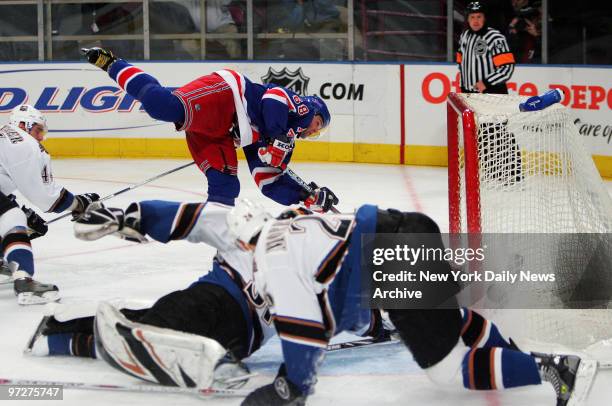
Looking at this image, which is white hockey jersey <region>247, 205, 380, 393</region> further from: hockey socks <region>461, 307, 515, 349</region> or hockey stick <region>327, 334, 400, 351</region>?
hockey stick <region>327, 334, 400, 351</region>

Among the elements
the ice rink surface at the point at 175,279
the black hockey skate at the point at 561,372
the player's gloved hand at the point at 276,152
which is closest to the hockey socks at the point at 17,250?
the ice rink surface at the point at 175,279

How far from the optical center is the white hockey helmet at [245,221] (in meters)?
2.74

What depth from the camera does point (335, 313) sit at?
2.77 m

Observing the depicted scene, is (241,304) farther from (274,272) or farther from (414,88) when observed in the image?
(414,88)

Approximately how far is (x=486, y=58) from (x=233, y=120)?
2.69 metres

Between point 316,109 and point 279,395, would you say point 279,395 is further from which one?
point 316,109

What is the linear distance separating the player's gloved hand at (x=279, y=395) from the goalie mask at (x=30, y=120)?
7.05ft

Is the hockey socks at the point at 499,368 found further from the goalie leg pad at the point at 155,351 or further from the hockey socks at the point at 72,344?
the hockey socks at the point at 72,344

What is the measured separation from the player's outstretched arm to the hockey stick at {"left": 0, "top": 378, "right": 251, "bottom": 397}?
1725mm

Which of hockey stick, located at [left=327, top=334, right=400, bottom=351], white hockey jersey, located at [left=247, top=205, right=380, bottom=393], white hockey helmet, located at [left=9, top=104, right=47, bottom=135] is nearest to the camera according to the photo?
white hockey jersey, located at [left=247, top=205, right=380, bottom=393]

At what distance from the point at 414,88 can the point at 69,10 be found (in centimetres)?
325

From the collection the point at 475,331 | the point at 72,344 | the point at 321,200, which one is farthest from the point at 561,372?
the point at 321,200

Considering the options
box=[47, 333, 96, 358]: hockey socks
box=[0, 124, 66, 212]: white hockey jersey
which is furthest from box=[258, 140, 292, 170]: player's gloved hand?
box=[47, 333, 96, 358]: hockey socks

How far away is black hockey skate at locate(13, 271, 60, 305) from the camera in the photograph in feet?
13.3
